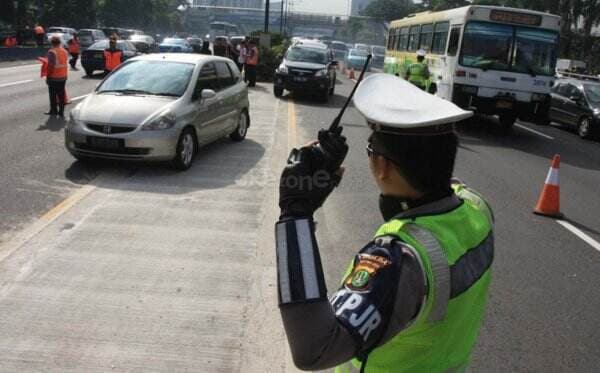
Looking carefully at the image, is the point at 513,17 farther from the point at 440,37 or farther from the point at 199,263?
the point at 199,263

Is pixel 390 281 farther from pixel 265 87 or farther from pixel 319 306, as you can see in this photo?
pixel 265 87

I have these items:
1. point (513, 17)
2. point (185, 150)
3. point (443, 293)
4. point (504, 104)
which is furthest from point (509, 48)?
point (443, 293)

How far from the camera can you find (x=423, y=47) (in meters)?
19.5

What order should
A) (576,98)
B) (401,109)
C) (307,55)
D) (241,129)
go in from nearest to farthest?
(401,109) → (241,129) → (576,98) → (307,55)

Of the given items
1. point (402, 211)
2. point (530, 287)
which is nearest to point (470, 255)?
point (402, 211)

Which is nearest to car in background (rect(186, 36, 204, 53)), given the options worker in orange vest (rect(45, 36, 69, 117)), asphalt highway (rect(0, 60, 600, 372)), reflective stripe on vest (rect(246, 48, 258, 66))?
reflective stripe on vest (rect(246, 48, 258, 66))

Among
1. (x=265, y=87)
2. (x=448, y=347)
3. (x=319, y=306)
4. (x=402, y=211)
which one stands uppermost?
(x=402, y=211)

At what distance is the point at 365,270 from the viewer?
52.7 inches

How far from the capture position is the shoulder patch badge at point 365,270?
1.32m

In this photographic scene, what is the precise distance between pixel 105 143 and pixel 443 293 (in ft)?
24.7

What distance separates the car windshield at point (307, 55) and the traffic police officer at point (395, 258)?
19081 mm

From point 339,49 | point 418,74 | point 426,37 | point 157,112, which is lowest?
point 339,49

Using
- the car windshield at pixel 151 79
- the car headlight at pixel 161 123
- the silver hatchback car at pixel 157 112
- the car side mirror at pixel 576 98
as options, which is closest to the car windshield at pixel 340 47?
the car side mirror at pixel 576 98

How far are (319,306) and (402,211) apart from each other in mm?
452
